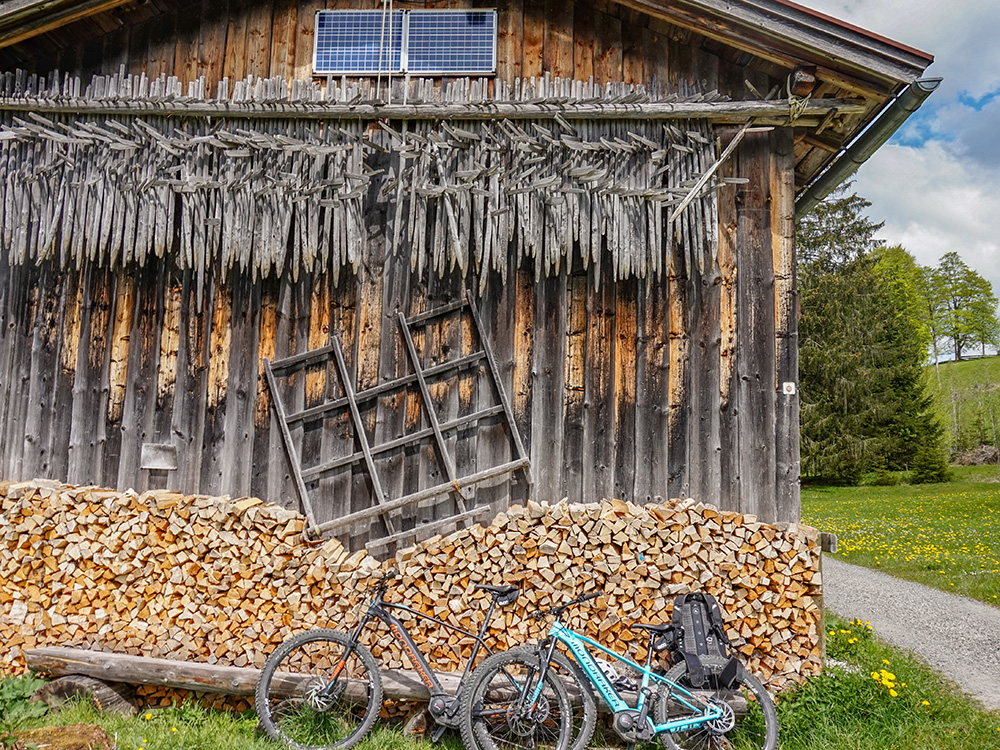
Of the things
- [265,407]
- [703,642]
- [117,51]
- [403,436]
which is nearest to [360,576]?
[403,436]

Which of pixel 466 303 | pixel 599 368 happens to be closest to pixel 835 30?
pixel 599 368

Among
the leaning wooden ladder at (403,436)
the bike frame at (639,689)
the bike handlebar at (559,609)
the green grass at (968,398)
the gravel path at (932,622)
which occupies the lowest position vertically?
the gravel path at (932,622)

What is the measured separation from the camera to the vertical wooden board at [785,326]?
16.0ft

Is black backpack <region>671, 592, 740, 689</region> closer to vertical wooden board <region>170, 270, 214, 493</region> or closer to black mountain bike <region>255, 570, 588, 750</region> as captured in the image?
black mountain bike <region>255, 570, 588, 750</region>

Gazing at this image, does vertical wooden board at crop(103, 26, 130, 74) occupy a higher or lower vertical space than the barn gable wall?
higher

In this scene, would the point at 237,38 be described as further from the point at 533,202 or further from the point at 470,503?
the point at 470,503

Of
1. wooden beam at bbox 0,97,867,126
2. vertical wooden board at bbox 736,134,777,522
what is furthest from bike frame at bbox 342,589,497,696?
wooden beam at bbox 0,97,867,126

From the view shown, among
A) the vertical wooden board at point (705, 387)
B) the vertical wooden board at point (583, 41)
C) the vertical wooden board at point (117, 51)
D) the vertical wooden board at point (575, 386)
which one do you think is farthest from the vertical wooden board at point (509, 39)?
the vertical wooden board at point (117, 51)

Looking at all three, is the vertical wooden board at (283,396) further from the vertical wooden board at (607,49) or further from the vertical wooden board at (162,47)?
the vertical wooden board at (607,49)

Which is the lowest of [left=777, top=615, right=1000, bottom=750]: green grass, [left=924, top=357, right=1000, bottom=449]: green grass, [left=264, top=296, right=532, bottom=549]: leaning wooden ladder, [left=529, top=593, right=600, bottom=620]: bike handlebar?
[left=777, top=615, right=1000, bottom=750]: green grass

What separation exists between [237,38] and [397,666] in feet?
17.0

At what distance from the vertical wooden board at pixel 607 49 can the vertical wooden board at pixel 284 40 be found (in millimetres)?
2509

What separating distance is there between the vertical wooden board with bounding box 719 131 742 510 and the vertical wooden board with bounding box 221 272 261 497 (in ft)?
11.9

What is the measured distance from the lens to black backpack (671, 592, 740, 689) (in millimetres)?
4129
